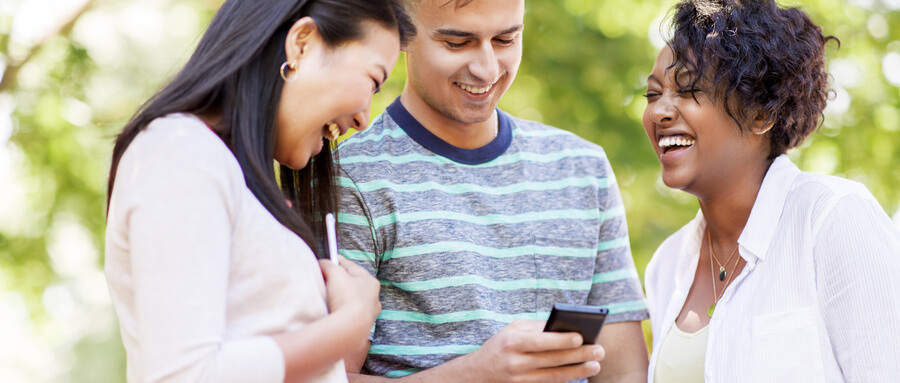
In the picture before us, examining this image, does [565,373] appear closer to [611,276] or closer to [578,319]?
[578,319]

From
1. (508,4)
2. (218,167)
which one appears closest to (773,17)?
(508,4)

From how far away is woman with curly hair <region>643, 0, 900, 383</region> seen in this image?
216cm

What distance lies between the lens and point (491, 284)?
252 centimetres

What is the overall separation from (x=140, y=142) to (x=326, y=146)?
69cm

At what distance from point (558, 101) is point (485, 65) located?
11.4 ft

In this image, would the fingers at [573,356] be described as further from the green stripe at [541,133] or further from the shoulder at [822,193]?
the green stripe at [541,133]

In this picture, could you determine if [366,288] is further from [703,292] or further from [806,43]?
[806,43]

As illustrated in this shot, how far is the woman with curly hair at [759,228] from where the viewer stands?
2.16 metres

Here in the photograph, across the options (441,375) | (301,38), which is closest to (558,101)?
(441,375)

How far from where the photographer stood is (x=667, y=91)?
2.70 meters

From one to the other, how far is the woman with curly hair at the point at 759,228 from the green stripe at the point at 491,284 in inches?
13.2

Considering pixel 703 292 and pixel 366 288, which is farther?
pixel 703 292

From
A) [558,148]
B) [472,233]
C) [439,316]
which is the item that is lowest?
[439,316]

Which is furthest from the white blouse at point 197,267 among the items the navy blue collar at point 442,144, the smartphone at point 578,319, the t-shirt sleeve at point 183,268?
the navy blue collar at point 442,144
